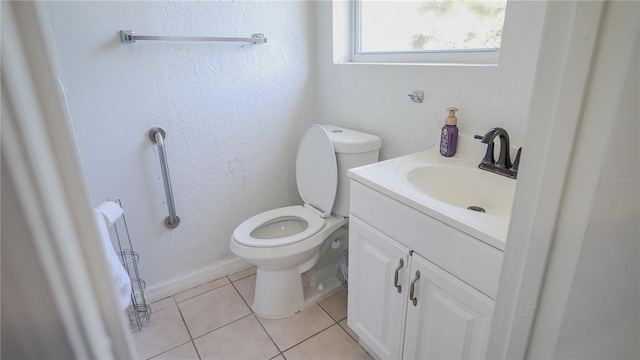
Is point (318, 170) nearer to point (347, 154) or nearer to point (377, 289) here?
point (347, 154)

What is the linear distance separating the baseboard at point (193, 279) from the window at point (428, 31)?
4.43 ft

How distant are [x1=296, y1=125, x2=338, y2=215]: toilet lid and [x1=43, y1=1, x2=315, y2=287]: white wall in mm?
286

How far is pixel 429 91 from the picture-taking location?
1408 millimetres

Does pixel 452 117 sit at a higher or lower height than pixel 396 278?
higher

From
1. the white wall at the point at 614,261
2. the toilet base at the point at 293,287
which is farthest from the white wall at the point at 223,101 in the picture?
the white wall at the point at 614,261

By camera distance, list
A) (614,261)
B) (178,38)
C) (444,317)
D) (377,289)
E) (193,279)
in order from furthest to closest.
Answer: (193,279), (178,38), (377,289), (444,317), (614,261)

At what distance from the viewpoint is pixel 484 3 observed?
1.27 metres

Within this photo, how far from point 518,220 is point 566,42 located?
201 mm

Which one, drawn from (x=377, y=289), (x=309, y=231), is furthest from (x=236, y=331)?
(x=377, y=289)

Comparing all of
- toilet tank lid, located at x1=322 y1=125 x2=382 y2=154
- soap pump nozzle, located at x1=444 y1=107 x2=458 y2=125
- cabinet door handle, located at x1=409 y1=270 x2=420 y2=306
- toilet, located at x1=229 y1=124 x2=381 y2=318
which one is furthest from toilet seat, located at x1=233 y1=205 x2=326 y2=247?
soap pump nozzle, located at x1=444 y1=107 x2=458 y2=125

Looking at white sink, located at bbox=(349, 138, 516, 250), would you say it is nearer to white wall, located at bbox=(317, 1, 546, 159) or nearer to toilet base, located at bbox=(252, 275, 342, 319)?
white wall, located at bbox=(317, 1, 546, 159)

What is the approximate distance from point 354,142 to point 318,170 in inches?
9.3

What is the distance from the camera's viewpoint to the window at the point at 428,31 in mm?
1280

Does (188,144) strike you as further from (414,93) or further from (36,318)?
(36,318)
